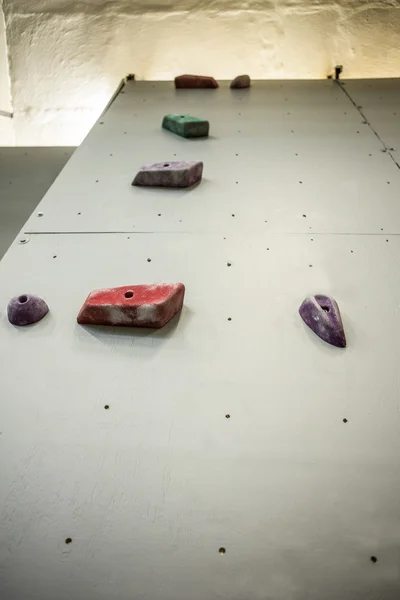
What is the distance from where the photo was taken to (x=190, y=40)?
260 cm

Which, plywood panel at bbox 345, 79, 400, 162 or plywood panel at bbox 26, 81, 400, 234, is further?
plywood panel at bbox 345, 79, 400, 162

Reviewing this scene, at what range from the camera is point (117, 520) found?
2.31ft

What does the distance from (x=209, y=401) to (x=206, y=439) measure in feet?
0.26

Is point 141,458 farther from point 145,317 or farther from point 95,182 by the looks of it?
point 95,182

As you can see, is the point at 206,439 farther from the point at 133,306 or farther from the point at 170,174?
the point at 170,174

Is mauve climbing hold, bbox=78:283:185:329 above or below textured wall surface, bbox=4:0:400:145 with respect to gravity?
below

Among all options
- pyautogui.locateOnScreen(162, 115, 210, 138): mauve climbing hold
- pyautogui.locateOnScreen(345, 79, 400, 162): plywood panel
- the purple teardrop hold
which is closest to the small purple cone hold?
the purple teardrop hold

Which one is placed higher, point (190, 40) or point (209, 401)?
point (190, 40)

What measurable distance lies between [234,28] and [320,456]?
2441 millimetres

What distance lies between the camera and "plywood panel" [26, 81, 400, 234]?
135 cm

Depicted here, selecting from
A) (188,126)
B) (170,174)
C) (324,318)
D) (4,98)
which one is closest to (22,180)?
(4,98)

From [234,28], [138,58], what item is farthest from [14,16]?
[234,28]

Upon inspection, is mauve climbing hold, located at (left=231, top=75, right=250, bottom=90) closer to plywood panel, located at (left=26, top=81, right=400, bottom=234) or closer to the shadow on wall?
plywood panel, located at (left=26, top=81, right=400, bottom=234)

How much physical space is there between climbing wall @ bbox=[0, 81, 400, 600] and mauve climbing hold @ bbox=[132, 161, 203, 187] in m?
0.03
